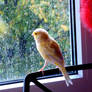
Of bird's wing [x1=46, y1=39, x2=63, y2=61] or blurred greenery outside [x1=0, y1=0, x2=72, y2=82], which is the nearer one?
bird's wing [x1=46, y1=39, x2=63, y2=61]

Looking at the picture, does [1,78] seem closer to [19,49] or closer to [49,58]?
[19,49]

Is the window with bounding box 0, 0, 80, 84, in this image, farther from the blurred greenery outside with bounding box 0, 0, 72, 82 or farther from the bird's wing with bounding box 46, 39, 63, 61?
the bird's wing with bounding box 46, 39, 63, 61

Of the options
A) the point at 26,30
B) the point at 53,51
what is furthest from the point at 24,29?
the point at 53,51

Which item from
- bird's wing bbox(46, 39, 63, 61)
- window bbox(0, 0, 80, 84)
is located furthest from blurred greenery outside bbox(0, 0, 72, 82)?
bird's wing bbox(46, 39, 63, 61)

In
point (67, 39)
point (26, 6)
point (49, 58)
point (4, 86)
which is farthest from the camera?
point (67, 39)

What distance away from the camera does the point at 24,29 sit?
1378 millimetres

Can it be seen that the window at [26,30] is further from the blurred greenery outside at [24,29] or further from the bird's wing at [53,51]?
the bird's wing at [53,51]

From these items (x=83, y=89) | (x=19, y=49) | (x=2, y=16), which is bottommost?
(x=83, y=89)

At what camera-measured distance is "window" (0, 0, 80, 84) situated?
52.2 inches

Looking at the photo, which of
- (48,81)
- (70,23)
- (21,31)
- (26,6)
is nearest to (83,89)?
(48,81)

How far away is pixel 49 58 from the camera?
1.08 metres

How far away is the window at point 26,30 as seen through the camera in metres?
1.33

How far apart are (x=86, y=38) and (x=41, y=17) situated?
0.34 m

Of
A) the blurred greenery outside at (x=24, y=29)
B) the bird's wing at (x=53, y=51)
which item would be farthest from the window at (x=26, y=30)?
the bird's wing at (x=53, y=51)
